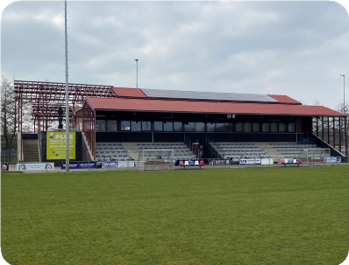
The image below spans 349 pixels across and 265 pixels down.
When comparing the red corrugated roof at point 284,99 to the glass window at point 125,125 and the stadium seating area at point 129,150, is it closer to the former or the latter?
the stadium seating area at point 129,150

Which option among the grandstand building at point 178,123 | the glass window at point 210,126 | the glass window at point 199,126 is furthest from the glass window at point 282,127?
the glass window at point 199,126

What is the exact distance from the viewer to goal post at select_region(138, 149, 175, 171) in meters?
30.1

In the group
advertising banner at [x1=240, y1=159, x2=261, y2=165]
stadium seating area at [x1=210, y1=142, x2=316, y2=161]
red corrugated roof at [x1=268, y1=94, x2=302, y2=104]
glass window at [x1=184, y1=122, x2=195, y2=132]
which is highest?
red corrugated roof at [x1=268, y1=94, x2=302, y2=104]

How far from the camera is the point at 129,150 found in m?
37.8

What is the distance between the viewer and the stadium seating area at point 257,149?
132 feet

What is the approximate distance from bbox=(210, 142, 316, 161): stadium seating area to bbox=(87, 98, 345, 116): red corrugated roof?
4.63m

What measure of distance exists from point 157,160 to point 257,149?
15961 mm

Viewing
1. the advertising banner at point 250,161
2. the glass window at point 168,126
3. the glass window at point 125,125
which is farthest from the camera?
the glass window at point 168,126

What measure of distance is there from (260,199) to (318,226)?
4482 millimetres

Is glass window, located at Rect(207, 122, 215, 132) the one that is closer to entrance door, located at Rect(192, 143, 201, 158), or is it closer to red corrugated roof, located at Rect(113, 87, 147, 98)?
entrance door, located at Rect(192, 143, 201, 158)

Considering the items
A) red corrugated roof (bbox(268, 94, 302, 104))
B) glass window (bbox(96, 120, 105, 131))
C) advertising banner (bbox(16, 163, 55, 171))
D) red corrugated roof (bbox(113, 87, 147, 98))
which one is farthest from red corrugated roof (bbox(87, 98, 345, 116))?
advertising banner (bbox(16, 163, 55, 171))

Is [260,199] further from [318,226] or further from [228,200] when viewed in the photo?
[318,226]

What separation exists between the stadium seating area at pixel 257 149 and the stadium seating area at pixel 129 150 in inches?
163

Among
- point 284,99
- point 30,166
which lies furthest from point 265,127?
point 30,166
